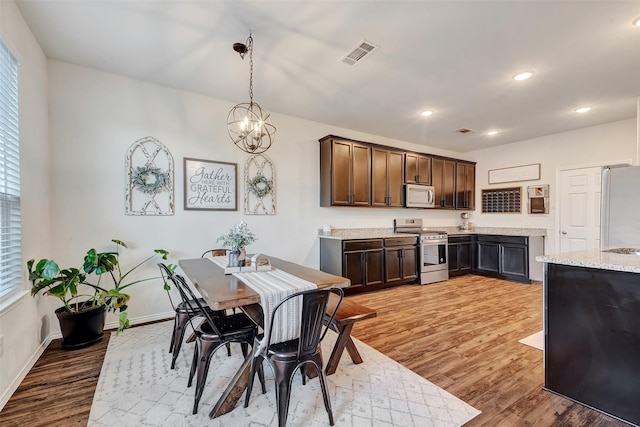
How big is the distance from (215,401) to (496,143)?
21.2ft

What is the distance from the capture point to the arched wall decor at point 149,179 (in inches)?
125

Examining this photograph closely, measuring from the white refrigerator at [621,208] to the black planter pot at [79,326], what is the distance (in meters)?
4.90

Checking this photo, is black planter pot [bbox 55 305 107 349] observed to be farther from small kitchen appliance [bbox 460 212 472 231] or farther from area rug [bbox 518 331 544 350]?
small kitchen appliance [bbox 460 212 472 231]

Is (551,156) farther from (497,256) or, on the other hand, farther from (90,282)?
(90,282)

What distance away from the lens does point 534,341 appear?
8.96 feet

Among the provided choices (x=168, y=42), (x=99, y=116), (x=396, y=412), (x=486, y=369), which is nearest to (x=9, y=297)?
(x=99, y=116)

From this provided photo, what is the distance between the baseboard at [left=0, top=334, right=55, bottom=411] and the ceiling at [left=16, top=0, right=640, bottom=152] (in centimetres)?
272

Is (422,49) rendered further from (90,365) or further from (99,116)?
(90,365)

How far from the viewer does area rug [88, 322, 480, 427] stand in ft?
5.56

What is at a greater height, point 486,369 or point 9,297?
point 9,297

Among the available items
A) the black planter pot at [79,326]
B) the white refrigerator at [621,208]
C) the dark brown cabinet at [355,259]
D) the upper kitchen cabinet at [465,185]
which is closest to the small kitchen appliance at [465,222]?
the upper kitchen cabinet at [465,185]

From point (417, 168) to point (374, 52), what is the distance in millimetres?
3191

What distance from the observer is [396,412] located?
1.77 m

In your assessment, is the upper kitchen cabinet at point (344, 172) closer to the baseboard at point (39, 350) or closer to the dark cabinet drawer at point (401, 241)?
the dark cabinet drawer at point (401, 241)
